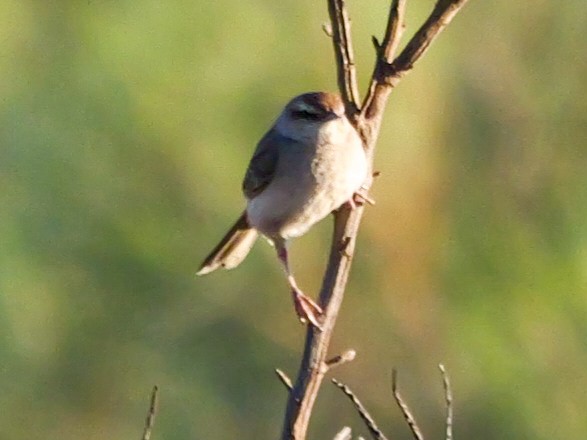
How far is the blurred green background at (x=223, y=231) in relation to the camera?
219 inches

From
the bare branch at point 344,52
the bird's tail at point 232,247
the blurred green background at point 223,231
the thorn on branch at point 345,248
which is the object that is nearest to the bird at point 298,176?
the bird's tail at point 232,247

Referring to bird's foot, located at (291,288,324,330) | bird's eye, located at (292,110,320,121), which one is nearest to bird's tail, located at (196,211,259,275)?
bird's eye, located at (292,110,320,121)

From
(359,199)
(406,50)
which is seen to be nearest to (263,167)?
(359,199)

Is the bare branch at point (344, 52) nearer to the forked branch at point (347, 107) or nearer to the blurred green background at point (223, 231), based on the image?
the forked branch at point (347, 107)

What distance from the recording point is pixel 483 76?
5996 millimetres

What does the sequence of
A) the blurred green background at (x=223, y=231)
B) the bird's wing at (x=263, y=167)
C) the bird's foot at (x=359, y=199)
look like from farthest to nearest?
the blurred green background at (x=223, y=231)
the bird's wing at (x=263, y=167)
the bird's foot at (x=359, y=199)

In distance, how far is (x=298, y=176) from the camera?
3146mm

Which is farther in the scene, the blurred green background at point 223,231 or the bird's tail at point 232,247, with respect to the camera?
the blurred green background at point 223,231

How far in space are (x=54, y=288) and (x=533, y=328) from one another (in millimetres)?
2286

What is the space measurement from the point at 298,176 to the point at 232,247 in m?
0.38

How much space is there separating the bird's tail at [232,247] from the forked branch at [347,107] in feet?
2.77

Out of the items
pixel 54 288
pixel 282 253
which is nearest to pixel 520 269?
pixel 54 288

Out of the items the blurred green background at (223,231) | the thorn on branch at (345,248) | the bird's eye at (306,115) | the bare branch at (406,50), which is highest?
the bare branch at (406,50)

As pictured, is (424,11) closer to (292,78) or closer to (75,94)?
(292,78)
